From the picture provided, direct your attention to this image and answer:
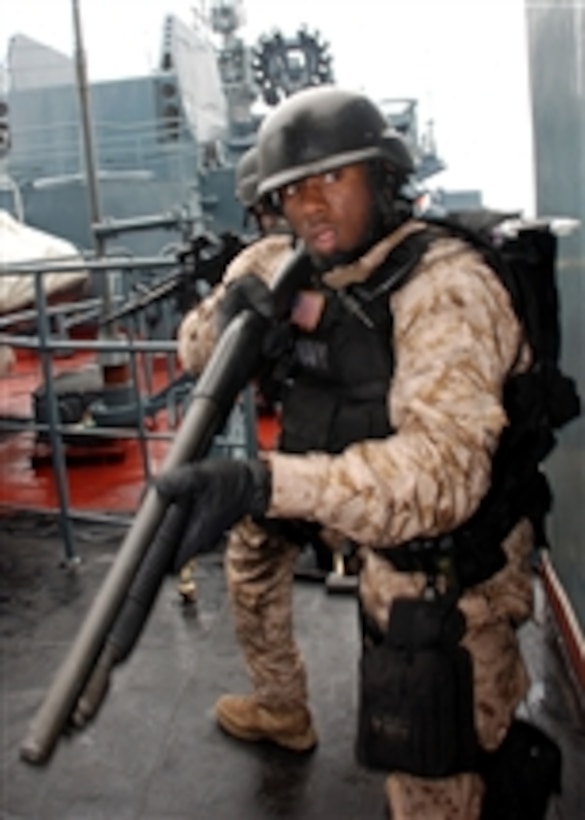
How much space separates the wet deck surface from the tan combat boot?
39 millimetres

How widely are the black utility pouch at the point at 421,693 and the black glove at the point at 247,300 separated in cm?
76

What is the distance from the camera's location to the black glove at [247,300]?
76.2 inches

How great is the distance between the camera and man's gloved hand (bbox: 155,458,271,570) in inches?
59.4

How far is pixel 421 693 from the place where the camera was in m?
1.98

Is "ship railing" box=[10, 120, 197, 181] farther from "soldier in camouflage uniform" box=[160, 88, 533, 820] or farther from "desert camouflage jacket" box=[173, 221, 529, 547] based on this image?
"desert camouflage jacket" box=[173, 221, 529, 547]

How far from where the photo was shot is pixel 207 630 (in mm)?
3871

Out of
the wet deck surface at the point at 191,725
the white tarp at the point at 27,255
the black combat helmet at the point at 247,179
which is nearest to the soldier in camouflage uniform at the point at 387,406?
the wet deck surface at the point at 191,725

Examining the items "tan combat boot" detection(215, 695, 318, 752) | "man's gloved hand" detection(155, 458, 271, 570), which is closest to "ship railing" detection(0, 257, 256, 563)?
"tan combat boot" detection(215, 695, 318, 752)

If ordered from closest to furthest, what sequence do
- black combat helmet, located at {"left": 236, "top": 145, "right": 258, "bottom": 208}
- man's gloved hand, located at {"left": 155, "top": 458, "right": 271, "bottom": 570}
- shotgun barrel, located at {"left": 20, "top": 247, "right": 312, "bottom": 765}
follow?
shotgun barrel, located at {"left": 20, "top": 247, "right": 312, "bottom": 765} → man's gloved hand, located at {"left": 155, "top": 458, "right": 271, "bottom": 570} → black combat helmet, located at {"left": 236, "top": 145, "right": 258, "bottom": 208}

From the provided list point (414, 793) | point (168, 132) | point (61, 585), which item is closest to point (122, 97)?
point (168, 132)

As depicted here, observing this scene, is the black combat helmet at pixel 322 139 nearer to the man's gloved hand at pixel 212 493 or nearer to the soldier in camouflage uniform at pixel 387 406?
the soldier in camouflage uniform at pixel 387 406

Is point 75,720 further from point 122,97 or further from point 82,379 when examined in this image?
point 122,97

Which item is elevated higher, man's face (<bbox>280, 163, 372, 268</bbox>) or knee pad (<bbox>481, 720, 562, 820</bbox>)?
man's face (<bbox>280, 163, 372, 268</bbox>)

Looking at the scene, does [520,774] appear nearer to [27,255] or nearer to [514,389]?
[514,389]
